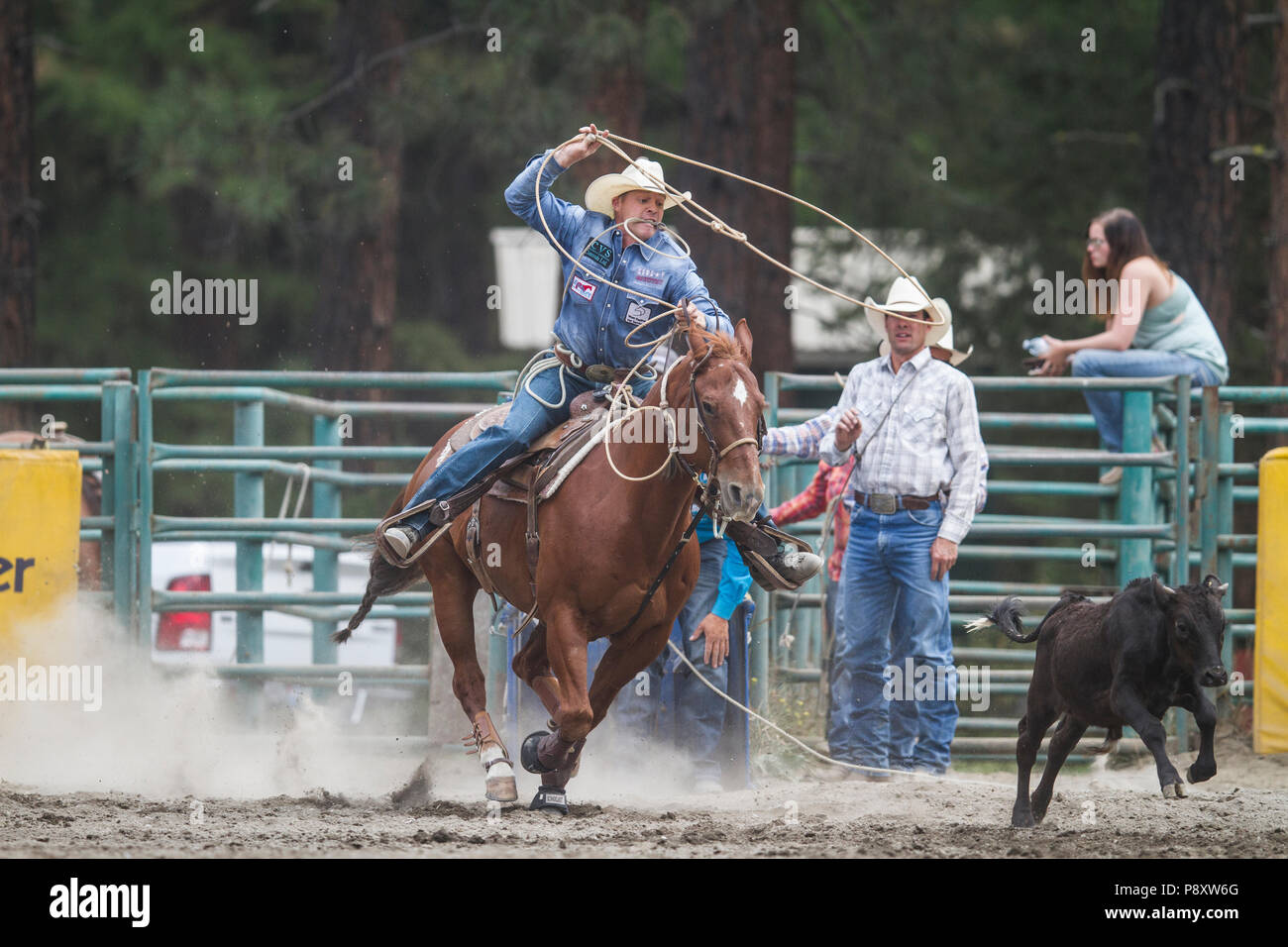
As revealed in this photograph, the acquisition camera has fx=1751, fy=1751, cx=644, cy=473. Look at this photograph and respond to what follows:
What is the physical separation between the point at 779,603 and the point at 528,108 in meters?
8.01

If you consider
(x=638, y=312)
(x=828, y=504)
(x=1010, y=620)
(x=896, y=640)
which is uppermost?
(x=638, y=312)

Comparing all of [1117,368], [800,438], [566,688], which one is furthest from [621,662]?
[1117,368]

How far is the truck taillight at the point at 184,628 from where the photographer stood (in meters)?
11.9

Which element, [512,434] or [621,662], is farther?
[512,434]

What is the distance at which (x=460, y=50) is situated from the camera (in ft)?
56.4

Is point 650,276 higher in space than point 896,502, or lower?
higher

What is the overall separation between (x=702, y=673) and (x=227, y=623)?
5.08m

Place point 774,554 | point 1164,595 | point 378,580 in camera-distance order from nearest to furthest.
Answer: point 1164,595 → point 774,554 → point 378,580

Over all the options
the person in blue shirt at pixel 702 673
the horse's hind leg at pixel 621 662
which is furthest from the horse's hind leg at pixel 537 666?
the person in blue shirt at pixel 702 673

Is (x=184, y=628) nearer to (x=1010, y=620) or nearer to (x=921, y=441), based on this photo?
(x=921, y=441)

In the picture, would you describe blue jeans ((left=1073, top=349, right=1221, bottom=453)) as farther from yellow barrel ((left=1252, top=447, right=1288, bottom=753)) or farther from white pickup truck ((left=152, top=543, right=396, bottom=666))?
white pickup truck ((left=152, top=543, right=396, bottom=666))

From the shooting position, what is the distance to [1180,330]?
9930 mm

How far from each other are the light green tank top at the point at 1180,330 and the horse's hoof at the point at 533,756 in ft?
15.2
